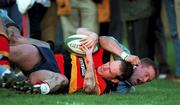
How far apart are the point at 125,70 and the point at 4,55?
4.95 ft

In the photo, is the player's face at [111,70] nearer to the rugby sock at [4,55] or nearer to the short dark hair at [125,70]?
the short dark hair at [125,70]

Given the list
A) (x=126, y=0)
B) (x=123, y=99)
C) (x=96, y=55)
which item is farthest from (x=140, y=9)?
(x=123, y=99)

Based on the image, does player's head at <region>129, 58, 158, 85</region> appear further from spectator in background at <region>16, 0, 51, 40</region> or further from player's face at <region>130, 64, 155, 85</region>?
spectator in background at <region>16, 0, 51, 40</region>

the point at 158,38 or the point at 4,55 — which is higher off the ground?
the point at 4,55

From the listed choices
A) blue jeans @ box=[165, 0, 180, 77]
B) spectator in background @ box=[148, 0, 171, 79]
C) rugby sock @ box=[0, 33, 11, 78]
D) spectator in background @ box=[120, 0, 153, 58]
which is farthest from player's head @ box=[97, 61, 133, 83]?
spectator in background @ box=[148, 0, 171, 79]

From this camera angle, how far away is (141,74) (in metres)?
9.05

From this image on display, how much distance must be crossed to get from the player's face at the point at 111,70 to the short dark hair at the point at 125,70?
36mm

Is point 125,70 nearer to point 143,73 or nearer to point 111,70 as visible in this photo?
point 111,70

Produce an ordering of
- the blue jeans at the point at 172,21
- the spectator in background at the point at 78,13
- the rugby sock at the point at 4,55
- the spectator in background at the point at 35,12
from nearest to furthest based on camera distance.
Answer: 1. the rugby sock at the point at 4,55
2. the spectator in background at the point at 35,12
3. the spectator in background at the point at 78,13
4. the blue jeans at the point at 172,21

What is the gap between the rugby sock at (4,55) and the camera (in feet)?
25.6

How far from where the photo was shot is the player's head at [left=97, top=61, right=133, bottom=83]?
8859mm

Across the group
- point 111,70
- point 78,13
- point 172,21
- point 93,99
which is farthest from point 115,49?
point 172,21

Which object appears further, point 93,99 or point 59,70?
point 59,70

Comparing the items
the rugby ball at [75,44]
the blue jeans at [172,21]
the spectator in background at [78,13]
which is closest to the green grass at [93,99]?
the rugby ball at [75,44]
